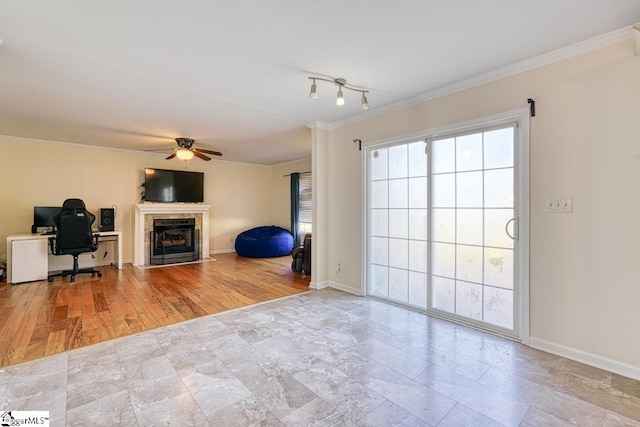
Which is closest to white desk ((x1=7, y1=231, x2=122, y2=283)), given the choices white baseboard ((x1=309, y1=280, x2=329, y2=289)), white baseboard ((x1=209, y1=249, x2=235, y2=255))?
white baseboard ((x1=209, y1=249, x2=235, y2=255))

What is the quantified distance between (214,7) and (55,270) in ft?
19.6

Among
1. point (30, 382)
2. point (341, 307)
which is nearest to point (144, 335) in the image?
point (30, 382)

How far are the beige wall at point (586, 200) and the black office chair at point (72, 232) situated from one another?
19.0ft

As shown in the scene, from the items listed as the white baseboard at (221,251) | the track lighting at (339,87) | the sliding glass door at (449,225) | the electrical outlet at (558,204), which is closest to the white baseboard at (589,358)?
the sliding glass door at (449,225)

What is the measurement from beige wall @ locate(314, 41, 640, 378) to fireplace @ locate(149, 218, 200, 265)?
20.2 ft

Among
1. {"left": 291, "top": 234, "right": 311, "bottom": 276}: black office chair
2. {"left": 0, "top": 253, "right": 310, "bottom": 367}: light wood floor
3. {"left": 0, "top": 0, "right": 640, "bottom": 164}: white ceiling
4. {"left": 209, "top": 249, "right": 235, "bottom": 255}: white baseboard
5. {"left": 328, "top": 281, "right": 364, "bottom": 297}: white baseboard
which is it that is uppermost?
{"left": 0, "top": 0, "right": 640, "bottom": 164}: white ceiling

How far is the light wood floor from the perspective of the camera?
2629 millimetres

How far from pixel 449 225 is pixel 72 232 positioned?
17.9 ft

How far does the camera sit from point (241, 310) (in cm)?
336

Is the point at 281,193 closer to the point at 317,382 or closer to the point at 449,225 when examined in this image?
the point at 449,225

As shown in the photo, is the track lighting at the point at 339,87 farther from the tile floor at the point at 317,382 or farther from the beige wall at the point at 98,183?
the beige wall at the point at 98,183

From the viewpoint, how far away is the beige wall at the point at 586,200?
81.0 inches

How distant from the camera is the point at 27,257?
4.54 meters

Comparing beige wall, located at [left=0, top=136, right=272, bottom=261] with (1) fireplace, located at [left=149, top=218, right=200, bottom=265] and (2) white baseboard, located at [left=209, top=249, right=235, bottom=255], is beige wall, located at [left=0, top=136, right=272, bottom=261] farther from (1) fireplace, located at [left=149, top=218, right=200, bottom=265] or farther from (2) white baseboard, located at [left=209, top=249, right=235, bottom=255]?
(1) fireplace, located at [left=149, top=218, right=200, bottom=265]
